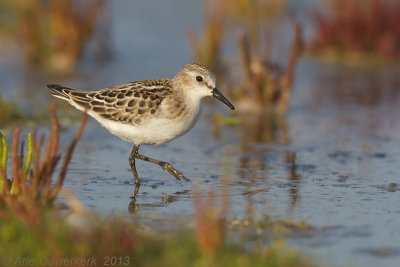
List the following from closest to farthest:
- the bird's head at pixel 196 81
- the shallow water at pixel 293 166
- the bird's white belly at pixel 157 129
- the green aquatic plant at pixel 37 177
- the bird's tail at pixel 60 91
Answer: the green aquatic plant at pixel 37 177
the shallow water at pixel 293 166
the bird's white belly at pixel 157 129
the bird's head at pixel 196 81
the bird's tail at pixel 60 91

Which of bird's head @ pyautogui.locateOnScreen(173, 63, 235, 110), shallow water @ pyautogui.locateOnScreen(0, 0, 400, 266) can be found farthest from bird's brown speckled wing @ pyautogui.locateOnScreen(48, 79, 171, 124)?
shallow water @ pyautogui.locateOnScreen(0, 0, 400, 266)

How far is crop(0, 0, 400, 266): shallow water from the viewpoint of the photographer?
257 inches

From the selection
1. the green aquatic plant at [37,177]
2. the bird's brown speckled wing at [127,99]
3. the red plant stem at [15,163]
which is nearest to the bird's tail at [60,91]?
the bird's brown speckled wing at [127,99]

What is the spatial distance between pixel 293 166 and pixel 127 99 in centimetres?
223

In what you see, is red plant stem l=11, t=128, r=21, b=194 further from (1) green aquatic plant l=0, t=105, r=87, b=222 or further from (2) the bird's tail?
(2) the bird's tail

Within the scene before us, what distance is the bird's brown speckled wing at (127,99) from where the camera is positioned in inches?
316

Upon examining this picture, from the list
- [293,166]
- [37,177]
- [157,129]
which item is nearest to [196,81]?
[157,129]

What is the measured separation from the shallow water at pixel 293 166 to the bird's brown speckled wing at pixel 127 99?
760 millimetres

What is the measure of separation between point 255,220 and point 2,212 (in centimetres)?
221

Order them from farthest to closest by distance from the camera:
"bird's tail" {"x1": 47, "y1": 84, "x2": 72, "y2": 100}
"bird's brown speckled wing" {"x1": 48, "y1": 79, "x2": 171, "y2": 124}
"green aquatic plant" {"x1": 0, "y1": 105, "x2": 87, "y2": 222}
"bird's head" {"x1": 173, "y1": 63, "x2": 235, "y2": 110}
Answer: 1. "bird's tail" {"x1": 47, "y1": 84, "x2": 72, "y2": 100}
2. "bird's head" {"x1": 173, "y1": 63, "x2": 235, "y2": 110}
3. "bird's brown speckled wing" {"x1": 48, "y1": 79, "x2": 171, "y2": 124}
4. "green aquatic plant" {"x1": 0, "y1": 105, "x2": 87, "y2": 222}

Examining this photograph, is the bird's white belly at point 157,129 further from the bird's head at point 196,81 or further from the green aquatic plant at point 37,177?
the green aquatic plant at point 37,177

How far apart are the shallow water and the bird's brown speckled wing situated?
0.76 m

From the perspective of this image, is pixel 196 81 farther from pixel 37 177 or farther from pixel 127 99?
pixel 37 177

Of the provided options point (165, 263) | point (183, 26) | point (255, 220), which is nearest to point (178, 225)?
point (255, 220)
